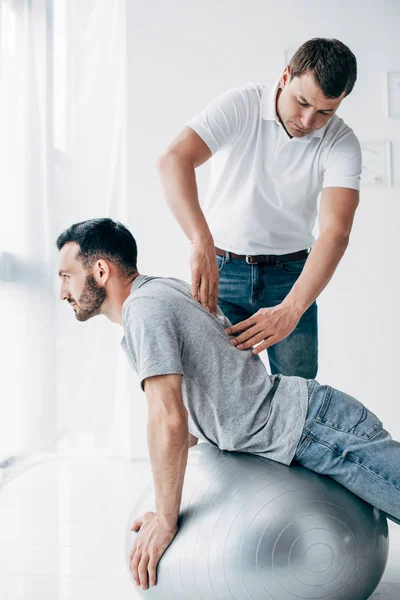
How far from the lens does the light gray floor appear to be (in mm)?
1840

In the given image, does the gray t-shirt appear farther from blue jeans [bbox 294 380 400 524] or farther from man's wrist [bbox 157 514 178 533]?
man's wrist [bbox 157 514 178 533]

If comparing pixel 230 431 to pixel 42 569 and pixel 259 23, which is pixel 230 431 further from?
pixel 259 23

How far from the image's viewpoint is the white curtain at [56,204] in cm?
Result: 289

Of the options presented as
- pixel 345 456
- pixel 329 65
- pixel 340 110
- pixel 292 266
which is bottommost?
pixel 345 456

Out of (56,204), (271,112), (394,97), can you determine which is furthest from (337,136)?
(56,204)

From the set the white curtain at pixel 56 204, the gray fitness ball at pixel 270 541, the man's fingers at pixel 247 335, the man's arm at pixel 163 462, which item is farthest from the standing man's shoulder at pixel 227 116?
the white curtain at pixel 56 204

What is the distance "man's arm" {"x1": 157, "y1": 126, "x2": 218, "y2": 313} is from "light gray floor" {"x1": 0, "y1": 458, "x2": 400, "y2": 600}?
935mm

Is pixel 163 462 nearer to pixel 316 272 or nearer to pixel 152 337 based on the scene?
pixel 152 337

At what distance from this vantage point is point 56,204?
10.4 ft

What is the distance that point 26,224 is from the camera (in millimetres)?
2996

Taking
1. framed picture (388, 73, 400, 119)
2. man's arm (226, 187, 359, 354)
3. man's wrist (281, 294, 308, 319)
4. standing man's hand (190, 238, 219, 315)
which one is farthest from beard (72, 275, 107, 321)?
framed picture (388, 73, 400, 119)

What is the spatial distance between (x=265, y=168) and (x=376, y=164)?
4.59 feet

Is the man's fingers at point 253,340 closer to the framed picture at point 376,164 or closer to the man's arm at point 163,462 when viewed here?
the man's arm at point 163,462

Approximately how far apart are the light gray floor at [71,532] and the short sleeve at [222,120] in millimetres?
1382
